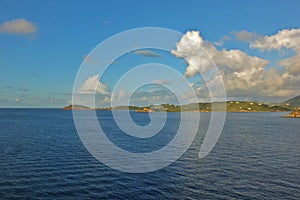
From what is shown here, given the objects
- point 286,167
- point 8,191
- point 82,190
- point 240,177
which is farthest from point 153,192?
point 286,167

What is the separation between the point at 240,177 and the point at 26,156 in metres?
59.0

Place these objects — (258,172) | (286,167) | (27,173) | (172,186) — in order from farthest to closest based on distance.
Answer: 1. (286,167)
2. (258,172)
3. (27,173)
4. (172,186)

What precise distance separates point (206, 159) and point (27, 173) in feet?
162

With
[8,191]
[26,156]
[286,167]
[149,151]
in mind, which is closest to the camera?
[8,191]

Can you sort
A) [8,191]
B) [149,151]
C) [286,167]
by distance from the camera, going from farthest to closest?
[149,151] → [286,167] → [8,191]

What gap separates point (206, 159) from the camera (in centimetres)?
8406

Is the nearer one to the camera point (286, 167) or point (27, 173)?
point (27, 173)

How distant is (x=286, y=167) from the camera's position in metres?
74.2

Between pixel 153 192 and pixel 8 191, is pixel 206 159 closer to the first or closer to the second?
pixel 153 192

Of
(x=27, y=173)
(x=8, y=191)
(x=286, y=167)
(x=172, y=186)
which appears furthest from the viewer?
(x=286, y=167)

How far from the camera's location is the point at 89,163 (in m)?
75.7

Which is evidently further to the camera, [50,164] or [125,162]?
[125,162]

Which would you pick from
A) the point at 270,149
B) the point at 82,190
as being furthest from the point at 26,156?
the point at 270,149

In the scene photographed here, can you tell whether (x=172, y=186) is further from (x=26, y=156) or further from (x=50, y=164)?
(x=26, y=156)
